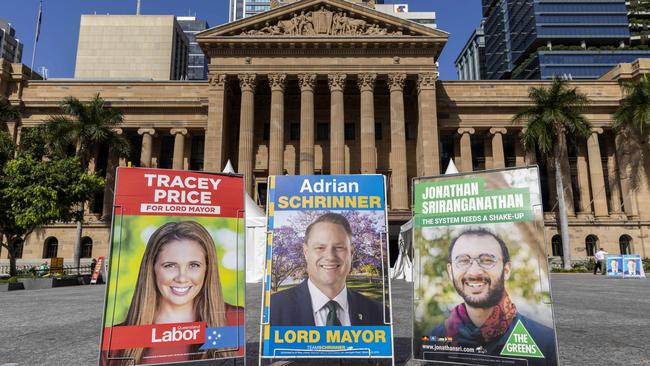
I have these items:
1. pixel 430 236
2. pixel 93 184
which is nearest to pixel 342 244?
pixel 430 236

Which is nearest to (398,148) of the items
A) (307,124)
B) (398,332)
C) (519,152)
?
(307,124)

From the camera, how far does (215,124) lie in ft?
124

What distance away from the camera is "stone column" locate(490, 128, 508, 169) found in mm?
42281

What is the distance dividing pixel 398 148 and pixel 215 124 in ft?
50.6

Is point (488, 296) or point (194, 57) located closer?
point (488, 296)

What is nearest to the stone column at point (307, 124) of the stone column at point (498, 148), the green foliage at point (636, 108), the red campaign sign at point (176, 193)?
the stone column at point (498, 148)

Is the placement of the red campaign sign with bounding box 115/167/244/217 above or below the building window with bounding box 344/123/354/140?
below

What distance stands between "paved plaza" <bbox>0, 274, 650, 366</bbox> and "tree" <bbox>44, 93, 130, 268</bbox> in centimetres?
2411

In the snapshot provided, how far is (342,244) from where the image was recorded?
5.66m

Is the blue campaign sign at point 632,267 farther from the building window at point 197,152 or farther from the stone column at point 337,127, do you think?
the building window at point 197,152

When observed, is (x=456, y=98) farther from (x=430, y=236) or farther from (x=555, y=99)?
(x=430, y=236)

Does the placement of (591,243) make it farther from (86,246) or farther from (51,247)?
(51,247)

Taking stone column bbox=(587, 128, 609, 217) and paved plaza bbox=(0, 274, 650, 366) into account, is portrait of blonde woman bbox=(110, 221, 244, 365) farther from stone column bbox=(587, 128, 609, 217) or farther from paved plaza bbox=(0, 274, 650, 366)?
stone column bbox=(587, 128, 609, 217)

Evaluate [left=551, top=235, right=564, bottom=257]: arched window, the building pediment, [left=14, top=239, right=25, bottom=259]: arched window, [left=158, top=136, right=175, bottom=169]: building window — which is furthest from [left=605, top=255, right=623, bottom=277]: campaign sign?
[left=14, top=239, right=25, bottom=259]: arched window
